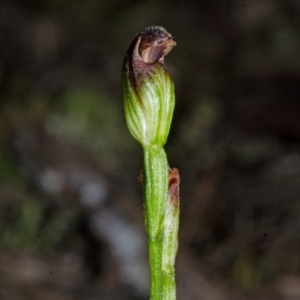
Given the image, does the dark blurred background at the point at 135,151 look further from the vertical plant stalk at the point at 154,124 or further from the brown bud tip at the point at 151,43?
the brown bud tip at the point at 151,43

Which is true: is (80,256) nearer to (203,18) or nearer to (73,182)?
(73,182)

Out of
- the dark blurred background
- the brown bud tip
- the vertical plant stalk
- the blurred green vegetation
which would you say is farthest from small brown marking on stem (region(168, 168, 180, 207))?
the blurred green vegetation

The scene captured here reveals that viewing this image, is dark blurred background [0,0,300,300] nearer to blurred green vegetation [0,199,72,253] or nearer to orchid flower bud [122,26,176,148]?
blurred green vegetation [0,199,72,253]

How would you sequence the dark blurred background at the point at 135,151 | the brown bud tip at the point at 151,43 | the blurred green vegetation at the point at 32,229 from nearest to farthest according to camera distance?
1. the brown bud tip at the point at 151,43
2. the dark blurred background at the point at 135,151
3. the blurred green vegetation at the point at 32,229

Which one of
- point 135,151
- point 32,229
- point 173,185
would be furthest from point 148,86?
point 135,151

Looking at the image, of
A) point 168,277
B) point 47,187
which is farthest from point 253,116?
point 168,277

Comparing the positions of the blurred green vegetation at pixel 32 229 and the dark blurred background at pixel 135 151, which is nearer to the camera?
the dark blurred background at pixel 135 151

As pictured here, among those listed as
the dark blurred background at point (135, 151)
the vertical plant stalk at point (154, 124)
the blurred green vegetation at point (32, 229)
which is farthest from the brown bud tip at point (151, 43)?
the blurred green vegetation at point (32, 229)

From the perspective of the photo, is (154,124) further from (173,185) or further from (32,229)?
(32,229)
